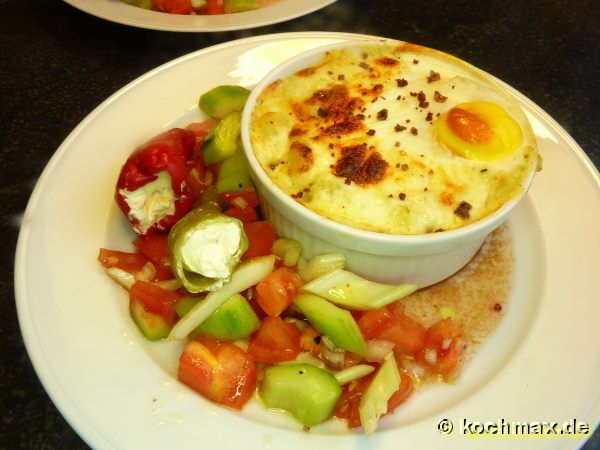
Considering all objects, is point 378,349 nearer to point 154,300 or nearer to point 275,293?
point 275,293

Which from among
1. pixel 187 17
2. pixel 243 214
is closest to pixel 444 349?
pixel 243 214

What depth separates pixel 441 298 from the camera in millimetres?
1794

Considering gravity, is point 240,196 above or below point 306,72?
below

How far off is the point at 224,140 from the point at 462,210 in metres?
0.76

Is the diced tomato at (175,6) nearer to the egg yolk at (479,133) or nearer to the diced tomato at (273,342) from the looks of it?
the egg yolk at (479,133)

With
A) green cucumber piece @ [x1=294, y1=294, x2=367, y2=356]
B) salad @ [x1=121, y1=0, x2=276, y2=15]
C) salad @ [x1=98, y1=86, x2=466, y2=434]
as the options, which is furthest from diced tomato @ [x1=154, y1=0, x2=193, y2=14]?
green cucumber piece @ [x1=294, y1=294, x2=367, y2=356]

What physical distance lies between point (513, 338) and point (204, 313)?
2.70ft

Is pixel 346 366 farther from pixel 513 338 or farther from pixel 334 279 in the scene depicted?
pixel 513 338

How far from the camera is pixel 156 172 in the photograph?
5.64 feet

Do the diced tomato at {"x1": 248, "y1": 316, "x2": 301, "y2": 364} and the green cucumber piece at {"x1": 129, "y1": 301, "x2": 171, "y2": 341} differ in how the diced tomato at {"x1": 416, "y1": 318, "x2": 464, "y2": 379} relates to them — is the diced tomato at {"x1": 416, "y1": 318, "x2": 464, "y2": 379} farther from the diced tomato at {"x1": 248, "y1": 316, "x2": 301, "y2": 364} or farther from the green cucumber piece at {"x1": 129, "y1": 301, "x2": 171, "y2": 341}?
the green cucumber piece at {"x1": 129, "y1": 301, "x2": 171, "y2": 341}

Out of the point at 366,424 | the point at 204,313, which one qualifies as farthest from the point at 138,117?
the point at 366,424

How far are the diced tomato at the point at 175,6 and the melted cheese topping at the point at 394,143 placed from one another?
942mm

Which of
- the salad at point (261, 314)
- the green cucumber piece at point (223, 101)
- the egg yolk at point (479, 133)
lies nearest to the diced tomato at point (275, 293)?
the salad at point (261, 314)

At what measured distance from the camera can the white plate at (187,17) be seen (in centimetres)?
234
